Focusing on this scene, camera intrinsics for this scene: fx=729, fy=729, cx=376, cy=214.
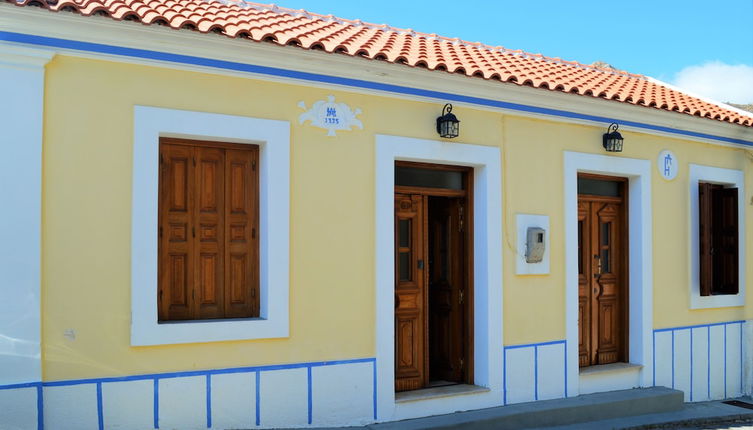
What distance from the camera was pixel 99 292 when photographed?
5.29 meters

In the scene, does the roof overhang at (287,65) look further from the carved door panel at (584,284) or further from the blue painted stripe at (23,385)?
the blue painted stripe at (23,385)

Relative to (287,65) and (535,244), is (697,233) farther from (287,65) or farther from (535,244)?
(287,65)

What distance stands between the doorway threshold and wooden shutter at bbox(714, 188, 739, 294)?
13.1 ft

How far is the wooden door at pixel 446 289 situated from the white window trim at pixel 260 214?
6.84 ft

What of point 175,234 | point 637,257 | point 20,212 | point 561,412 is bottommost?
point 561,412

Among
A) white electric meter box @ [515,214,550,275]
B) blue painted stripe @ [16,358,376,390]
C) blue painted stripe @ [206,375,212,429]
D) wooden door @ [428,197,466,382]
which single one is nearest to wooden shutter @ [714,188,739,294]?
white electric meter box @ [515,214,550,275]

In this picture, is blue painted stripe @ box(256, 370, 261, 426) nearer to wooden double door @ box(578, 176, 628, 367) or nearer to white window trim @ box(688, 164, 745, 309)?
wooden double door @ box(578, 176, 628, 367)

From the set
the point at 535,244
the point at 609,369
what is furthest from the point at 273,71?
the point at 609,369

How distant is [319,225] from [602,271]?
3897 mm

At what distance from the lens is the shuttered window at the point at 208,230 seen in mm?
5738

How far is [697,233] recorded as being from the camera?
8984 millimetres

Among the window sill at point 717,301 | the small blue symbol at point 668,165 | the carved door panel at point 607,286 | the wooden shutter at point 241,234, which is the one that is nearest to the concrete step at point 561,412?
the carved door panel at point 607,286

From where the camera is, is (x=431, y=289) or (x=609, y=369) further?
(x=609, y=369)

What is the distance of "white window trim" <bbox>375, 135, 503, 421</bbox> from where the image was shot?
6.51 m
